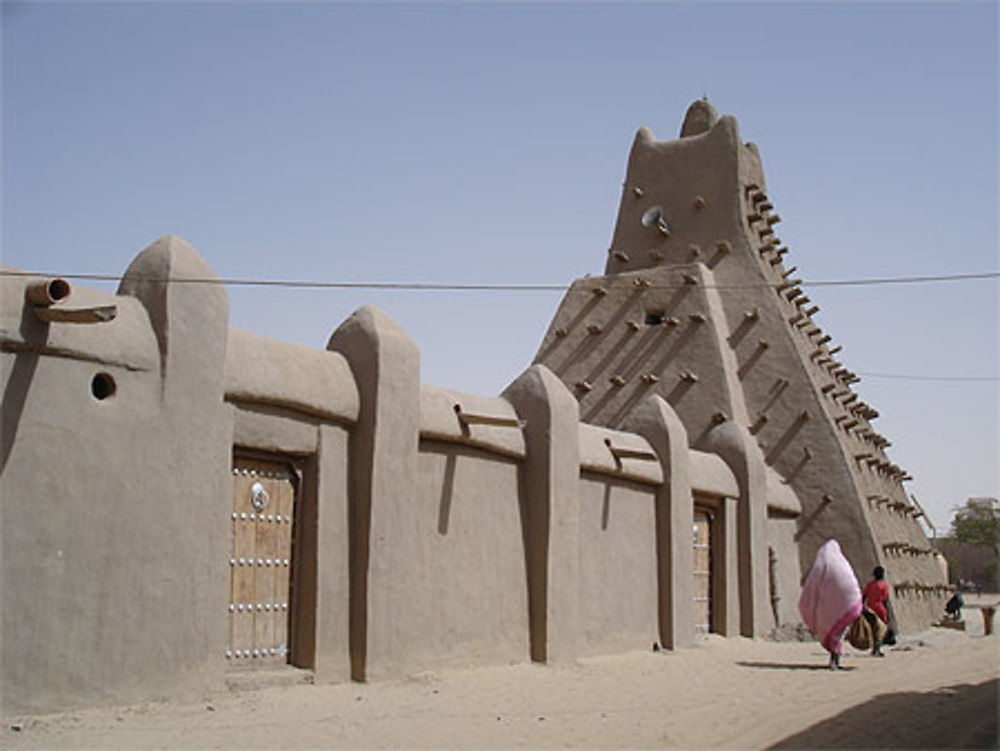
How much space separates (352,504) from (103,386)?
9.23ft

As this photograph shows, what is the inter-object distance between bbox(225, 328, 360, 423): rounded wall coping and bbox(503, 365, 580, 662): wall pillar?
2.93 metres

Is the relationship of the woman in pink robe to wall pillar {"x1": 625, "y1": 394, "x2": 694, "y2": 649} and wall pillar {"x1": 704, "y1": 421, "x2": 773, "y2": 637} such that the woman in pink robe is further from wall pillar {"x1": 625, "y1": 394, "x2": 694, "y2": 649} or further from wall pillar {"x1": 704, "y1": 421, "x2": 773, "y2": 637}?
wall pillar {"x1": 704, "y1": 421, "x2": 773, "y2": 637}

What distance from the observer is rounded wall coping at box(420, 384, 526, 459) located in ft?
37.5

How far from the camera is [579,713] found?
375 inches

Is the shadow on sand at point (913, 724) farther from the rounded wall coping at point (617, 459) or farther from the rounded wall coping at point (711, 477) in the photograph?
the rounded wall coping at point (711, 477)

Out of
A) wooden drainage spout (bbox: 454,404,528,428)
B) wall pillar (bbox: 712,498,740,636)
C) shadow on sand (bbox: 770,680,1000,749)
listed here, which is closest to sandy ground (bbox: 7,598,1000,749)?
shadow on sand (bbox: 770,680,1000,749)

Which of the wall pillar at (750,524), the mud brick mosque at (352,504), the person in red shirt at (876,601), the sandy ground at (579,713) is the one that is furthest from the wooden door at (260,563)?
the wall pillar at (750,524)

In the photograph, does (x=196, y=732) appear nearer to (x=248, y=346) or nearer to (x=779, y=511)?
(x=248, y=346)

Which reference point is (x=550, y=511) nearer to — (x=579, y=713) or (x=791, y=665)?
(x=579, y=713)

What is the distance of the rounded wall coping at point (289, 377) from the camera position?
9.54m

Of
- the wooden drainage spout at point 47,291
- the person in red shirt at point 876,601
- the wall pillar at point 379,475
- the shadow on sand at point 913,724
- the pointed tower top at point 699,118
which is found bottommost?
the shadow on sand at point 913,724

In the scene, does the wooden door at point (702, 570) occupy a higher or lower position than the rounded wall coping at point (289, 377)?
lower

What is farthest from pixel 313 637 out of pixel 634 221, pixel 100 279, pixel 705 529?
pixel 634 221

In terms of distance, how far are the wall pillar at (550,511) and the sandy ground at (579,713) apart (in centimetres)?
43
